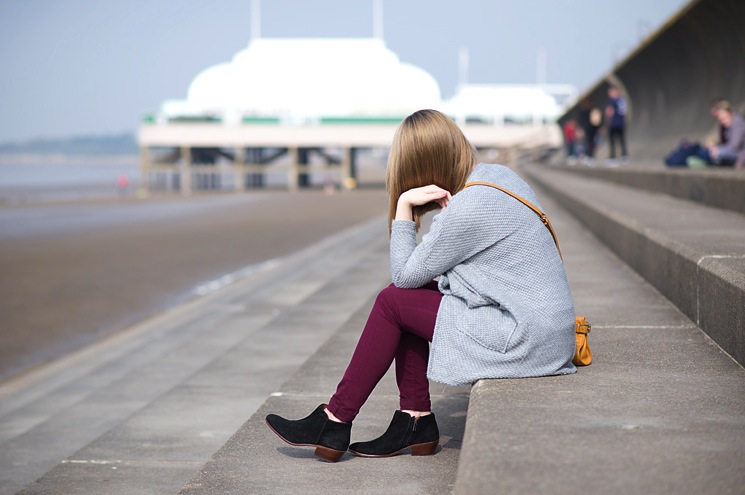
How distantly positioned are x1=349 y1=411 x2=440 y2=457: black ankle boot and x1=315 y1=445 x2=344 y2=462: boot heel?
69mm

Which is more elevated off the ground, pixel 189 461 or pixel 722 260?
pixel 722 260

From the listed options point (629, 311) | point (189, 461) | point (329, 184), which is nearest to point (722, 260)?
point (629, 311)

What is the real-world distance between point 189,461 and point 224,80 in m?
96.3

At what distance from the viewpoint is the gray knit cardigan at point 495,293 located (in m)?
3.20

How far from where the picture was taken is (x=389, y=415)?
3.95 m

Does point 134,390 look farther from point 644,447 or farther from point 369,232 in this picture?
point 369,232

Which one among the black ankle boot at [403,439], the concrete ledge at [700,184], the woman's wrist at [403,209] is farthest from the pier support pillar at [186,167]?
the black ankle boot at [403,439]

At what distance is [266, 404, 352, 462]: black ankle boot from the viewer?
132 inches

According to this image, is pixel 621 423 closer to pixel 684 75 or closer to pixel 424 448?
pixel 424 448

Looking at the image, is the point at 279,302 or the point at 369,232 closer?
the point at 279,302

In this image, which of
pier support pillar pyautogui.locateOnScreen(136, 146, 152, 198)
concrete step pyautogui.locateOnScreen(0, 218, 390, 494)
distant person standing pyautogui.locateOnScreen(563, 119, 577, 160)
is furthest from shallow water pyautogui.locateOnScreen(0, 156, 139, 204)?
concrete step pyautogui.locateOnScreen(0, 218, 390, 494)

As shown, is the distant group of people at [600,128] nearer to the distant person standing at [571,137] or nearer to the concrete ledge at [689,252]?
the distant person standing at [571,137]

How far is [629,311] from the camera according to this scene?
4801 millimetres

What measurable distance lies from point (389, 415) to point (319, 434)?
24.8 inches
